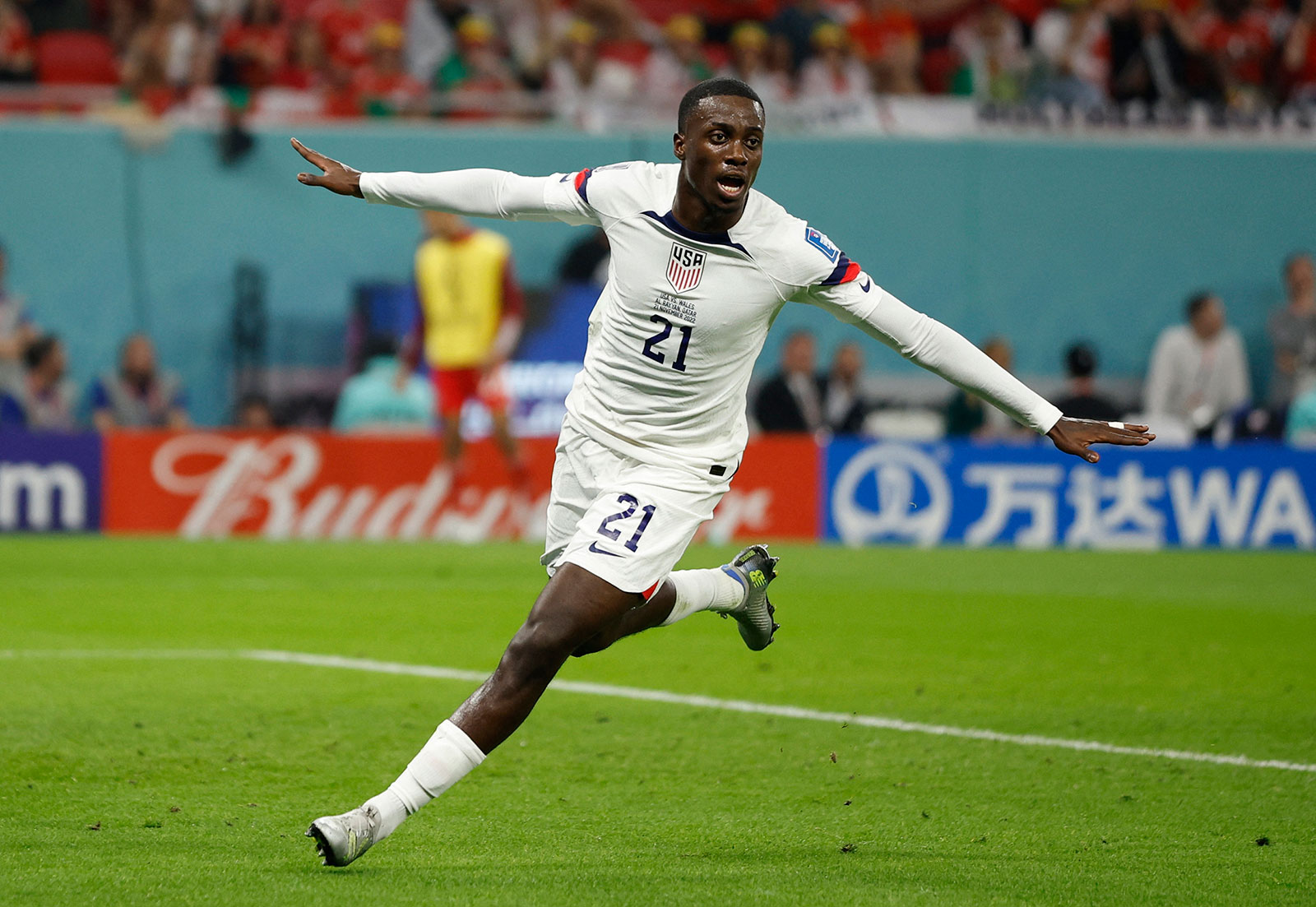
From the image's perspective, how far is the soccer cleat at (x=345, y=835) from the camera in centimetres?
465

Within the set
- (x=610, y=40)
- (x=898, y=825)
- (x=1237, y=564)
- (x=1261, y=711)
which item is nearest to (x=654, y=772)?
(x=898, y=825)

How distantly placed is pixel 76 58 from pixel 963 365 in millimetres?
15201

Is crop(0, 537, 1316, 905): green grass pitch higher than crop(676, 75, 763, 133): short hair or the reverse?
the reverse

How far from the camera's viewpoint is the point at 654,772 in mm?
6312

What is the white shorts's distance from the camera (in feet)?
17.2

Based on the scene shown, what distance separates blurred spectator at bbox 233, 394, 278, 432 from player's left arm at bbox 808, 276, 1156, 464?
38.4 ft

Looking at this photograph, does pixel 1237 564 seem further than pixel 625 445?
Yes

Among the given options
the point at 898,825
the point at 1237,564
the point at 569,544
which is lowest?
the point at 1237,564

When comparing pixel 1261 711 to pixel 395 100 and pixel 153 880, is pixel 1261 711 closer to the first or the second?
pixel 153 880

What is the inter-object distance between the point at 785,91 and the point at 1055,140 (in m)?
3.00

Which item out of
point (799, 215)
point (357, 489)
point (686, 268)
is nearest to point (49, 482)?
point (357, 489)

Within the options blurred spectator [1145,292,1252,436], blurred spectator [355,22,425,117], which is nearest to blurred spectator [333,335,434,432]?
blurred spectator [355,22,425,117]

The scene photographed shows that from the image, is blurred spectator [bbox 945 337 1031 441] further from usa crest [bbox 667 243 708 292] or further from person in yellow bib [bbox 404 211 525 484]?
usa crest [bbox 667 243 708 292]

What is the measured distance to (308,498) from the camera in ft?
49.8
